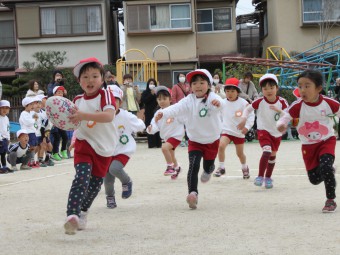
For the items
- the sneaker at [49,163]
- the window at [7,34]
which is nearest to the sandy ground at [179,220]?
the sneaker at [49,163]

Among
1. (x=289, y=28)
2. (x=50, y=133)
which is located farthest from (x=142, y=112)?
(x=289, y=28)

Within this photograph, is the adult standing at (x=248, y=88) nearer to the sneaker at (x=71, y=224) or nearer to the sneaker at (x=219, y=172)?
the sneaker at (x=219, y=172)

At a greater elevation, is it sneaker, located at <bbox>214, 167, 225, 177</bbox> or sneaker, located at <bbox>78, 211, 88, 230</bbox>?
sneaker, located at <bbox>78, 211, 88, 230</bbox>

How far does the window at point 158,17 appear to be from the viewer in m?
31.6

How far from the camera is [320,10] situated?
31.8m

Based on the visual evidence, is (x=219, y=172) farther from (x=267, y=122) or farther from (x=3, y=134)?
(x=3, y=134)

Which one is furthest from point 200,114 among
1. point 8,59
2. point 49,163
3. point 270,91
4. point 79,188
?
point 8,59

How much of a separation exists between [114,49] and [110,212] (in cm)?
2963

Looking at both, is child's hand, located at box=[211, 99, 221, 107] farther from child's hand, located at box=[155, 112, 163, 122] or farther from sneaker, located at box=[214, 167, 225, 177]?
sneaker, located at box=[214, 167, 225, 177]

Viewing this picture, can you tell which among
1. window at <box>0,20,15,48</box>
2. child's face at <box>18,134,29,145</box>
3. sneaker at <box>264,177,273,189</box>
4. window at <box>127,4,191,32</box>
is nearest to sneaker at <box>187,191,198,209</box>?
sneaker at <box>264,177,273,189</box>

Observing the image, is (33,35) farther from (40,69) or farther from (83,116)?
(83,116)

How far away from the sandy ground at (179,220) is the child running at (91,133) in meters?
0.45

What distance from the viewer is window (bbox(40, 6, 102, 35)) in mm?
32719

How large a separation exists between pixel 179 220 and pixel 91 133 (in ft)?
4.13
